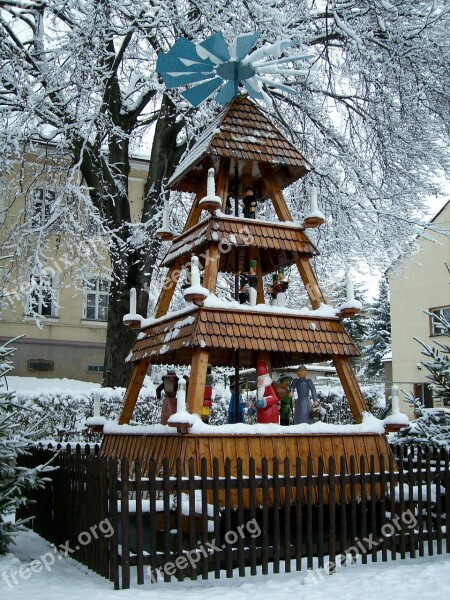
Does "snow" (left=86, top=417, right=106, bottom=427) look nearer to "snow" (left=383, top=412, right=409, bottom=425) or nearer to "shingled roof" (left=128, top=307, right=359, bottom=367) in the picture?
"shingled roof" (left=128, top=307, right=359, bottom=367)

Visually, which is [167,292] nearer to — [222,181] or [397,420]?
[222,181]

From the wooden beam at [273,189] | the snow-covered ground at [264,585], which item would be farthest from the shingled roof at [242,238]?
the snow-covered ground at [264,585]

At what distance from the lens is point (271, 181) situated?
906cm

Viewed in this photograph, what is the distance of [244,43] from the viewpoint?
8.54 metres

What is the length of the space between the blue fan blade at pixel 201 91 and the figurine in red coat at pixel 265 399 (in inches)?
139

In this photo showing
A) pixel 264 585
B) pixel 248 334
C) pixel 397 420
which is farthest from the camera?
pixel 397 420

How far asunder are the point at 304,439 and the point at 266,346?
3.58 feet

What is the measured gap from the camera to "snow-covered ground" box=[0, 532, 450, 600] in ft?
19.0

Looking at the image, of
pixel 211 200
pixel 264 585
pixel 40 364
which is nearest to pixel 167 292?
pixel 211 200

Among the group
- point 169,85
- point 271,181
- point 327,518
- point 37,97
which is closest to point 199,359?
point 327,518

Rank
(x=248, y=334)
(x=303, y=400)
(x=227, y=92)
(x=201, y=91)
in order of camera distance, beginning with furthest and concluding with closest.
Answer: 1. (x=227, y=92)
2. (x=201, y=91)
3. (x=303, y=400)
4. (x=248, y=334)

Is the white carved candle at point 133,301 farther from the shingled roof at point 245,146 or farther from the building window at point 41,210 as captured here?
the building window at point 41,210

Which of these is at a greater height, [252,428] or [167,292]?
[167,292]

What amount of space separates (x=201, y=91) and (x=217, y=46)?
1.96ft
